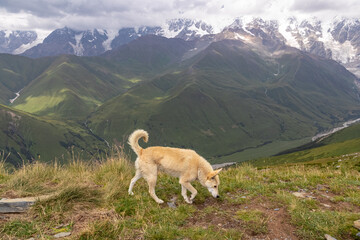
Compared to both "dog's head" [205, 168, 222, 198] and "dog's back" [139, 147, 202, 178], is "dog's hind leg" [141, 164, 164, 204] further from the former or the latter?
"dog's head" [205, 168, 222, 198]

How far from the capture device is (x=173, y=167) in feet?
35.7

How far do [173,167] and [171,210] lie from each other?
2043mm

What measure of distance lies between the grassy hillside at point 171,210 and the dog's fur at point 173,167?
66cm

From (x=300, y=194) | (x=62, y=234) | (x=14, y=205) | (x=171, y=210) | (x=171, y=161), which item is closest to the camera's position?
(x=62, y=234)

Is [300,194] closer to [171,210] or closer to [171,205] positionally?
[171,205]

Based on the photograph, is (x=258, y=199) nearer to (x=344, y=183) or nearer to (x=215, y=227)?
(x=215, y=227)

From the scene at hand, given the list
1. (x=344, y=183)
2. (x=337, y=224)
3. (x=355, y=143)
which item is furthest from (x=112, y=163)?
(x=355, y=143)

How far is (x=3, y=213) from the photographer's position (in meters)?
8.37

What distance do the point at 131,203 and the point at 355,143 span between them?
20150cm

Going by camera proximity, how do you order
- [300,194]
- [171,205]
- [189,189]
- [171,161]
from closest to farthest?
[171,205]
[189,189]
[171,161]
[300,194]

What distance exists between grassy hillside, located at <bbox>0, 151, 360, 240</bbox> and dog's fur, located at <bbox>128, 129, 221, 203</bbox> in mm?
663

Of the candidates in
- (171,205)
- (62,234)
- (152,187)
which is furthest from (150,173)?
(62,234)

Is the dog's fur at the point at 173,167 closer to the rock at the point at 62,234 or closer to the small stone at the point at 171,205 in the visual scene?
the small stone at the point at 171,205

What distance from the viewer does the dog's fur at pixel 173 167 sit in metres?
10.8
